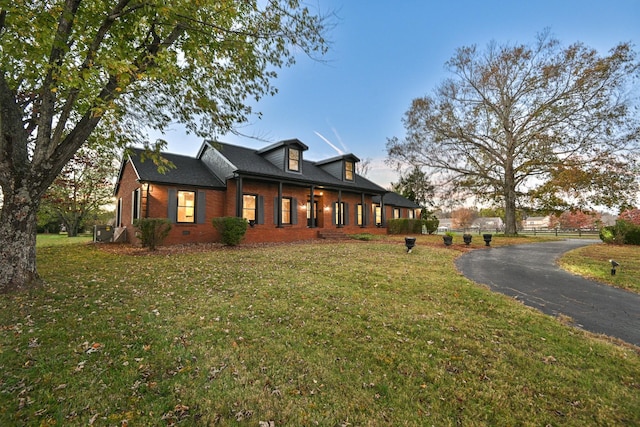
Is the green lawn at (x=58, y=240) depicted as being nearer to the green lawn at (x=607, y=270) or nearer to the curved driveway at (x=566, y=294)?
the curved driveway at (x=566, y=294)

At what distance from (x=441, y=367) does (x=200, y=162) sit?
17.4 m

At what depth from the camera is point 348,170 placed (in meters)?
20.6

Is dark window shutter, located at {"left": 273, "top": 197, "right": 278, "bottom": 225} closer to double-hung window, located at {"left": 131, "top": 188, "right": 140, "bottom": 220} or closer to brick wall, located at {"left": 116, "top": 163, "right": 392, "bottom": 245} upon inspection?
brick wall, located at {"left": 116, "top": 163, "right": 392, "bottom": 245}

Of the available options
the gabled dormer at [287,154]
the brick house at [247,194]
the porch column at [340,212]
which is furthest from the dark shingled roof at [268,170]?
Answer: the porch column at [340,212]

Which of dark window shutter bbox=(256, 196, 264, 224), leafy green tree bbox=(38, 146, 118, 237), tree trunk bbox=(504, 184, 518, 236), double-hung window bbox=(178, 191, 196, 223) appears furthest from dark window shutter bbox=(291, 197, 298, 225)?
tree trunk bbox=(504, 184, 518, 236)

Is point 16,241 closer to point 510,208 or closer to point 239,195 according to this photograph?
point 239,195

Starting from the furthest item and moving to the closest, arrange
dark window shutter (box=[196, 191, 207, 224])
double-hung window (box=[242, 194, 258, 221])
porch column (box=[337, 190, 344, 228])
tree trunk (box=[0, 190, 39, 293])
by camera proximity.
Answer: porch column (box=[337, 190, 344, 228]), double-hung window (box=[242, 194, 258, 221]), dark window shutter (box=[196, 191, 207, 224]), tree trunk (box=[0, 190, 39, 293])

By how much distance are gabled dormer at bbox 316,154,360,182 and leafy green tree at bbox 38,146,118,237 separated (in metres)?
16.7

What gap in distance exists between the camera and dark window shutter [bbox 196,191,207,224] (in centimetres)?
1372

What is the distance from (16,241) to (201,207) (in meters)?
8.71

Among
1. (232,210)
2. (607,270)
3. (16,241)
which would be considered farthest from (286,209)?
(607,270)

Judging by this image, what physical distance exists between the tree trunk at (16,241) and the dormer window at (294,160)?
41.1 feet

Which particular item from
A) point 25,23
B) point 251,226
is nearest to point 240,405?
point 25,23

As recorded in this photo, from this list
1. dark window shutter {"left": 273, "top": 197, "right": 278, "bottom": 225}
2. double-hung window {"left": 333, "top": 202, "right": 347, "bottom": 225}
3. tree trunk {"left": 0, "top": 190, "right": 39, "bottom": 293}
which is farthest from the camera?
double-hung window {"left": 333, "top": 202, "right": 347, "bottom": 225}
